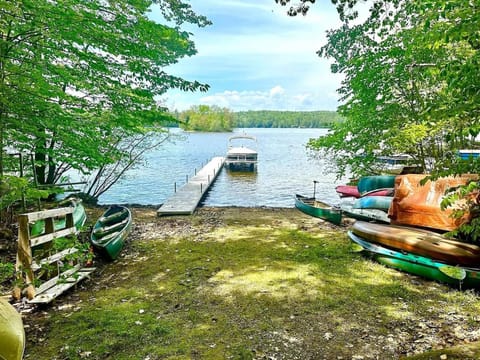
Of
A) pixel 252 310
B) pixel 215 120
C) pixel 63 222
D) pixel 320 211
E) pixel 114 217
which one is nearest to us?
pixel 252 310

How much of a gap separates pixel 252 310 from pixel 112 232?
4738mm

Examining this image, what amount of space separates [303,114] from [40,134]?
429 ft

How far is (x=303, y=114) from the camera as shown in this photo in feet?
431

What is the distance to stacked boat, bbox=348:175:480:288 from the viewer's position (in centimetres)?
544

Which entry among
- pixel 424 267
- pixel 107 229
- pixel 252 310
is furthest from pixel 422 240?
pixel 107 229

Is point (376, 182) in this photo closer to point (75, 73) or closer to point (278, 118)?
point (75, 73)

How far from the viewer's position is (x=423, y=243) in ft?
19.5

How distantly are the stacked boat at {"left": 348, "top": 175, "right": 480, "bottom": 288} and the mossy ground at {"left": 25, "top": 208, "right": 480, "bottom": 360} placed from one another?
0.25 metres

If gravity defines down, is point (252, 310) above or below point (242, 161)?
below

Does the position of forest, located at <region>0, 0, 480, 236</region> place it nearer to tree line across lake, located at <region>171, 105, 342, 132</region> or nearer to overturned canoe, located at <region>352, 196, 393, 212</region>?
overturned canoe, located at <region>352, 196, 393, 212</region>

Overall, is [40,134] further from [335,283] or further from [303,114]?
[303,114]

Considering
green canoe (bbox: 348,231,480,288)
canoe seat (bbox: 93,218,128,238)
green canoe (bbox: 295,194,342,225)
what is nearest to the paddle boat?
green canoe (bbox: 295,194,342,225)

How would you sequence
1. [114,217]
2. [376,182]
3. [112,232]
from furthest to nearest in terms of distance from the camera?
[376,182] → [114,217] → [112,232]

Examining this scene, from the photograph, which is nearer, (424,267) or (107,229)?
(424,267)
